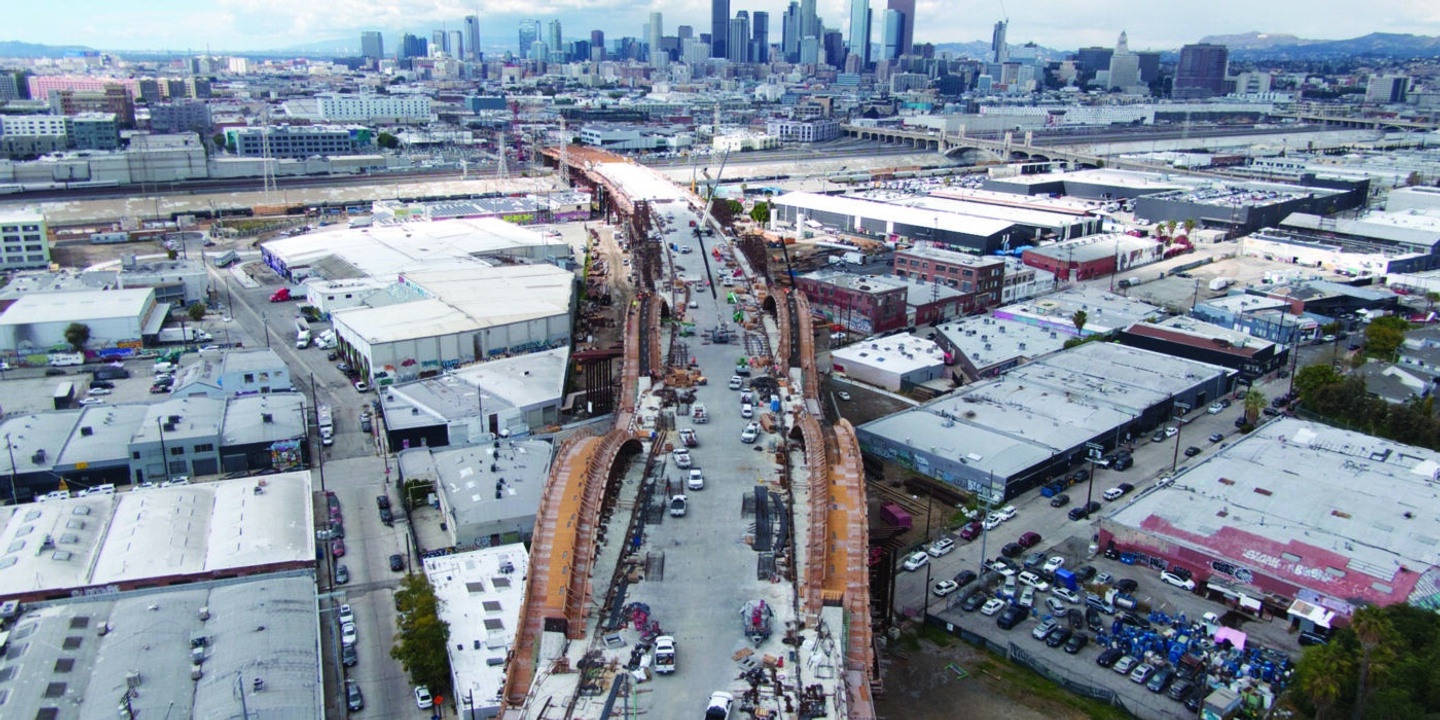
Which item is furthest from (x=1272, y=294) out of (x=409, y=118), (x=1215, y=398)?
(x=409, y=118)

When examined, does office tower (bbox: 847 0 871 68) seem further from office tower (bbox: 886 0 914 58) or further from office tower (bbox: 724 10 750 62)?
office tower (bbox: 724 10 750 62)

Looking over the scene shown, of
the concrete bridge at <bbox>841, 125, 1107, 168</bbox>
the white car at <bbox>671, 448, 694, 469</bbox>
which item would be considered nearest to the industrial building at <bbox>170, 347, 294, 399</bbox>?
the white car at <bbox>671, 448, 694, 469</bbox>

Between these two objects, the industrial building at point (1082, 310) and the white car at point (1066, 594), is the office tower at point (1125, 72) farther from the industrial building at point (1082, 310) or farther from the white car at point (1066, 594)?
the white car at point (1066, 594)

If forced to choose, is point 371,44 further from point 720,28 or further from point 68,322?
point 68,322

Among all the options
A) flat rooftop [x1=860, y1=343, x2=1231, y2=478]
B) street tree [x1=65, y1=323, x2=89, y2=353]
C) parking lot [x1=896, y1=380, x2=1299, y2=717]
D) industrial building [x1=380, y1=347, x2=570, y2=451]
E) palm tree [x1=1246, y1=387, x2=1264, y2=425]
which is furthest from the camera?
street tree [x1=65, y1=323, x2=89, y2=353]

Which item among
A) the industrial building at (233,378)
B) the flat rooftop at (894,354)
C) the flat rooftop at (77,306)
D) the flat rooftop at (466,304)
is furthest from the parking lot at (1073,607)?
the flat rooftop at (77,306)

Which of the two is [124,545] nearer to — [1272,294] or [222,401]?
[222,401]
